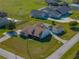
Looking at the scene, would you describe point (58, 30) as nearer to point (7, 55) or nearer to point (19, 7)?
point (7, 55)

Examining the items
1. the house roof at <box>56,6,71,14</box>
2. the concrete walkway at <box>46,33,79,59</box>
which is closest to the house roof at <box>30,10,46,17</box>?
the house roof at <box>56,6,71,14</box>

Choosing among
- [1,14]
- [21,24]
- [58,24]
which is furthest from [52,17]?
[1,14]

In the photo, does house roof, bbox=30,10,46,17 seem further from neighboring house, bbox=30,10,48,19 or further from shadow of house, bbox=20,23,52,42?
shadow of house, bbox=20,23,52,42

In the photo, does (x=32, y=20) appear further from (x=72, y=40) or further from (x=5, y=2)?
(x=5, y=2)

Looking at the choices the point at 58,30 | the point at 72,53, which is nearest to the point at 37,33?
the point at 58,30

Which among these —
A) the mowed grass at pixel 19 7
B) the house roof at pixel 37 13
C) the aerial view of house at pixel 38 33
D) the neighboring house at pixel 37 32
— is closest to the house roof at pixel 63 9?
the aerial view of house at pixel 38 33

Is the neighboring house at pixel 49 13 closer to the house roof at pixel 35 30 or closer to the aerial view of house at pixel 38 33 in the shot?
the aerial view of house at pixel 38 33
